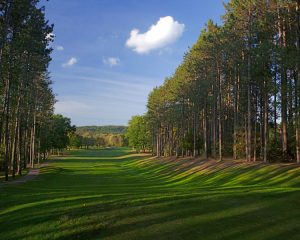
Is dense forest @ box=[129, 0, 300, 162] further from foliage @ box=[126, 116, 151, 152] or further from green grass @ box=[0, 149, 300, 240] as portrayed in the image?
foliage @ box=[126, 116, 151, 152]

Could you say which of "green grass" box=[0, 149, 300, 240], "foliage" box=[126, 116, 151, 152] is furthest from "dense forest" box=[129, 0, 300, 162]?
"foliage" box=[126, 116, 151, 152]

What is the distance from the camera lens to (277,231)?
40.7 ft

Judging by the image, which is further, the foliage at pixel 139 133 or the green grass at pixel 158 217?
the foliage at pixel 139 133

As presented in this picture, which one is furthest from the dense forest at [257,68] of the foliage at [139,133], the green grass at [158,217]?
the foliage at [139,133]

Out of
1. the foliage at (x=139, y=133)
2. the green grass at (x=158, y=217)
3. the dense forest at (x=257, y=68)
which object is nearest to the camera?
the green grass at (x=158, y=217)

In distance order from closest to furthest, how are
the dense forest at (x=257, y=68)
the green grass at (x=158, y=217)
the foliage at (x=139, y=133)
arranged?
the green grass at (x=158, y=217) → the dense forest at (x=257, y=68) → the foliage at (x=139, y=133)

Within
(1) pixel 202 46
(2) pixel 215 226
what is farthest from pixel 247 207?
(1) pixel 202 46

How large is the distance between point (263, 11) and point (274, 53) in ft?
23.5

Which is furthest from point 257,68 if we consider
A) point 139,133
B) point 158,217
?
point 139,133

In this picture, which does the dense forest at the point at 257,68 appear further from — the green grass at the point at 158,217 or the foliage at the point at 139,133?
the foliage at the point at 139,133

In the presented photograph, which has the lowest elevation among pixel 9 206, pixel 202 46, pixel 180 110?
pixel 9 206

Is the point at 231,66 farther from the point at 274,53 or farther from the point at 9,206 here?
the point at 9,206

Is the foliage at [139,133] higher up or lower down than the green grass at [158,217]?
higher up

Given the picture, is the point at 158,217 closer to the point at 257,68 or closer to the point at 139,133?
the point at 257,68
